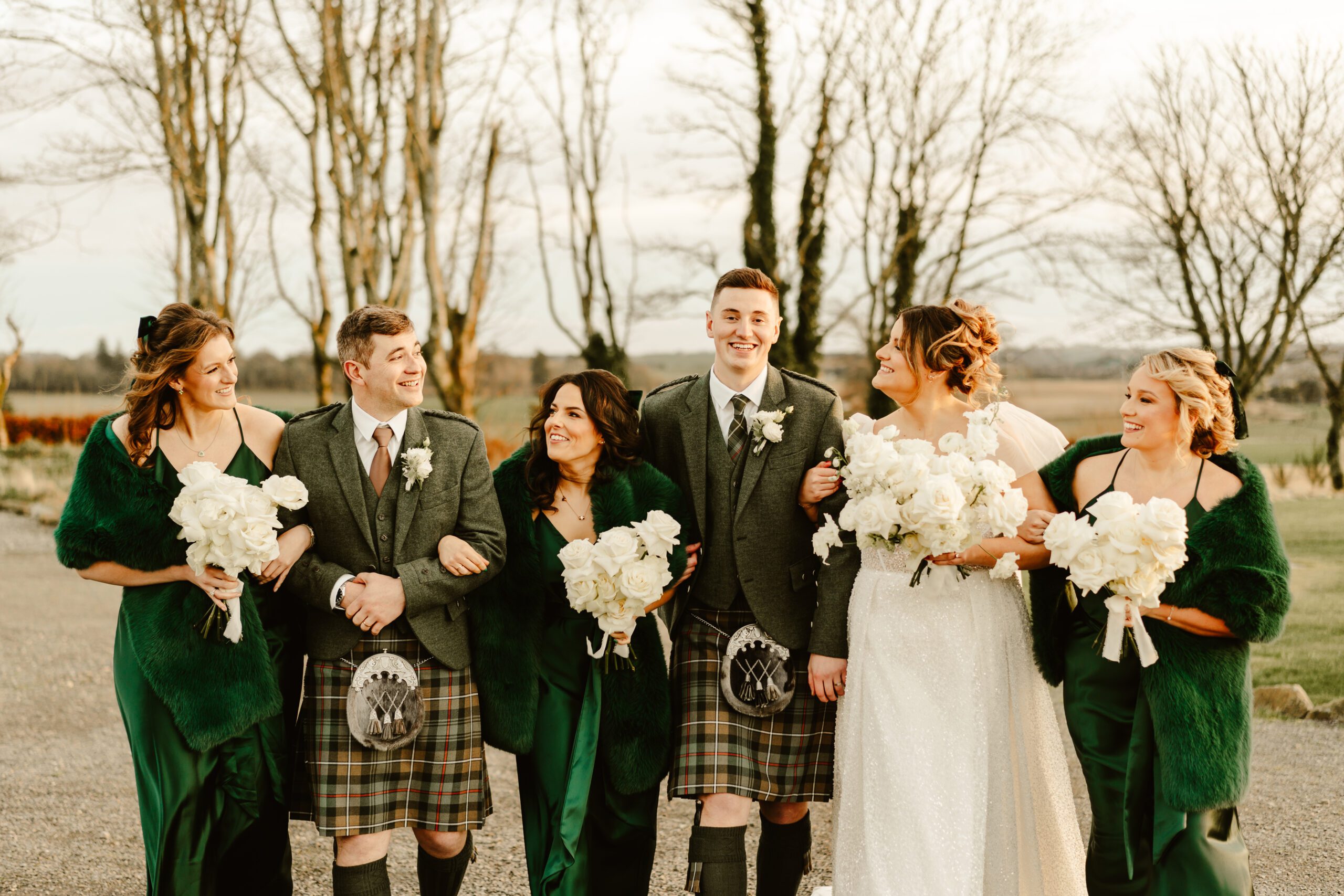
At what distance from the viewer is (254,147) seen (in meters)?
19.4

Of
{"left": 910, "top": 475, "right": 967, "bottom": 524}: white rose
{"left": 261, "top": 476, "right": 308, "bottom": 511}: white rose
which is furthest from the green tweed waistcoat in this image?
{"left": 261, "top": 476, "right": 308, "bottom": 511}: white rose

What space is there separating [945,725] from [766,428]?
1252 millimetres

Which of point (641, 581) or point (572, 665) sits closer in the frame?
point (641, 581)

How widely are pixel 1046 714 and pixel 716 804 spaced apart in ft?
4.18

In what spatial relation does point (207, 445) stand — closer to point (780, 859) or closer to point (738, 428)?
point (738, 428)

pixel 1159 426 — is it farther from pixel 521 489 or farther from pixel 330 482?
pixel 330 482

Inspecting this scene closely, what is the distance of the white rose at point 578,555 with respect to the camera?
3.87 metres

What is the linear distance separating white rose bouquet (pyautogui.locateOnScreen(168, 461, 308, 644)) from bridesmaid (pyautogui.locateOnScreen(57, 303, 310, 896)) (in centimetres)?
17

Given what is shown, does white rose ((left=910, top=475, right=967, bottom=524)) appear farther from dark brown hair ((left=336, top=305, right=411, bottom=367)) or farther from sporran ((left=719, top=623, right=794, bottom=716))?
dark brown hair ((left=336, top=305, right=411, bottom=367))

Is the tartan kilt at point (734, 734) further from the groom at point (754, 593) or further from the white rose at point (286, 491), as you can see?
the white rose at point (286, 491)

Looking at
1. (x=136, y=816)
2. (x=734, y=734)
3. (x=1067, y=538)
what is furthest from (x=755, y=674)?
(x=136, y=816)

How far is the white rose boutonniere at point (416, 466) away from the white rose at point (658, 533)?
789 mm

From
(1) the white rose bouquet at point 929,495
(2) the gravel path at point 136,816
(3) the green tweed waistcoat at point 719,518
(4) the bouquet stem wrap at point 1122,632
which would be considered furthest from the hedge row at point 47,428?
(4) the bouquet stem wrap at point 1122,632

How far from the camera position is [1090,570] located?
135 inches
